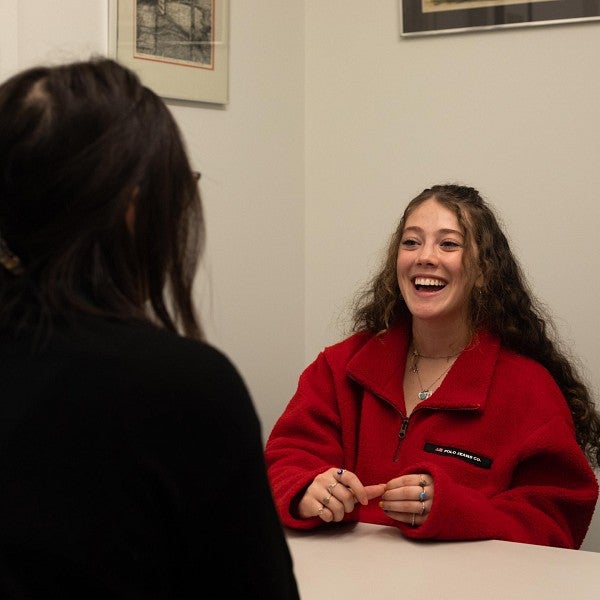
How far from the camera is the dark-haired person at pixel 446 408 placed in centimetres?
185

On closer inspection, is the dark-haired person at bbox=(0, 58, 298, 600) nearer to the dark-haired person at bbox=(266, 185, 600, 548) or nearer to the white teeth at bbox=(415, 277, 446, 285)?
the dark-haired person at bbox=(266, 185, 600, 548)

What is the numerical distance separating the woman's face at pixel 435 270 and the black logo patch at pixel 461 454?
12.5 inches

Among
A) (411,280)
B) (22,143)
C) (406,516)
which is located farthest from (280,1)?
(22,143)

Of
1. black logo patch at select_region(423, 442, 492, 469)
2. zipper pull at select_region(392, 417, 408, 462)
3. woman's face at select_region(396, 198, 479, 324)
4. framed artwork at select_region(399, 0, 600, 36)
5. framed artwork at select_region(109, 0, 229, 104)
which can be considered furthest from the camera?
framed artwork at select_region(399, 0, 600, 36)

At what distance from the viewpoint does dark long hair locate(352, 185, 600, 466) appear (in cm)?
222

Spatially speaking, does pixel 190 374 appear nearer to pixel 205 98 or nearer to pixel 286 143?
pixel 205 98

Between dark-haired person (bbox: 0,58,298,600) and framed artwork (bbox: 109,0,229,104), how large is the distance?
1.67 m

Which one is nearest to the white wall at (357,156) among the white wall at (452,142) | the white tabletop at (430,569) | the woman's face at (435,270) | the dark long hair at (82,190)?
the white wall at (452,142)

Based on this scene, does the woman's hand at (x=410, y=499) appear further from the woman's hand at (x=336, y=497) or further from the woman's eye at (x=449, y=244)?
the woman's eye at (x=449, y=244)

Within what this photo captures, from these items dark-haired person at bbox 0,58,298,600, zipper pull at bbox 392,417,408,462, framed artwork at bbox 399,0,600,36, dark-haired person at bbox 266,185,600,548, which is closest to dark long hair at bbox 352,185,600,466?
dark-haired person at bbox 266,185,600,548

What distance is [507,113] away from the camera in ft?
9.53

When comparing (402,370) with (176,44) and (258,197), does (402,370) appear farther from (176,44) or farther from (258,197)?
(176,44)

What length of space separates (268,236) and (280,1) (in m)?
0.73

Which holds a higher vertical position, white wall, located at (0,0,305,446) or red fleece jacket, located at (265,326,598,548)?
white wall, located at (0,0,305,446)
